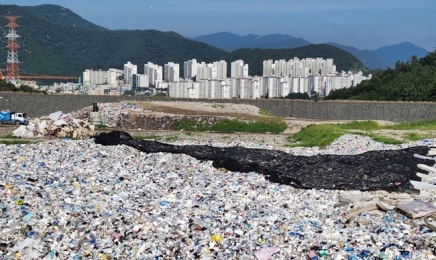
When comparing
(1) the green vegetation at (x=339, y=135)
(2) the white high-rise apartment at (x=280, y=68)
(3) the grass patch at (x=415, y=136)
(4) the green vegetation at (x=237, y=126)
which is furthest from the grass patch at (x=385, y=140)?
(2) the white high-rise apartment at (x=280, y=68)

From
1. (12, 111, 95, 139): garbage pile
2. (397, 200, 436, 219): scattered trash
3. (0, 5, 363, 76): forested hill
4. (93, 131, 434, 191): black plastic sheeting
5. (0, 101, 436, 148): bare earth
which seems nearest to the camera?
(397, 200, 436, 219): scattered trash

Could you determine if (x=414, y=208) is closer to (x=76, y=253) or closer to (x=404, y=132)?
(x=76, y=253)

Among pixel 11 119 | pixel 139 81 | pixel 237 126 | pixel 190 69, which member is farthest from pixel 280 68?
pixel 11 119

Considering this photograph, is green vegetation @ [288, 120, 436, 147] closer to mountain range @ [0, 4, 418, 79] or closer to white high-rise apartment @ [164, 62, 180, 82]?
mountain range @ [0, 4, 418, 79]

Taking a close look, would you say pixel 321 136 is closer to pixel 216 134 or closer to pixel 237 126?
pixel 216 134

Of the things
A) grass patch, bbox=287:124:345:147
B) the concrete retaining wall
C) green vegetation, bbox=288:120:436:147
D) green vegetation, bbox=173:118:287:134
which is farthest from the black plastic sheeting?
the concrete retaining wall

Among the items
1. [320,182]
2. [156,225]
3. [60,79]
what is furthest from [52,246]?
[60,79]
